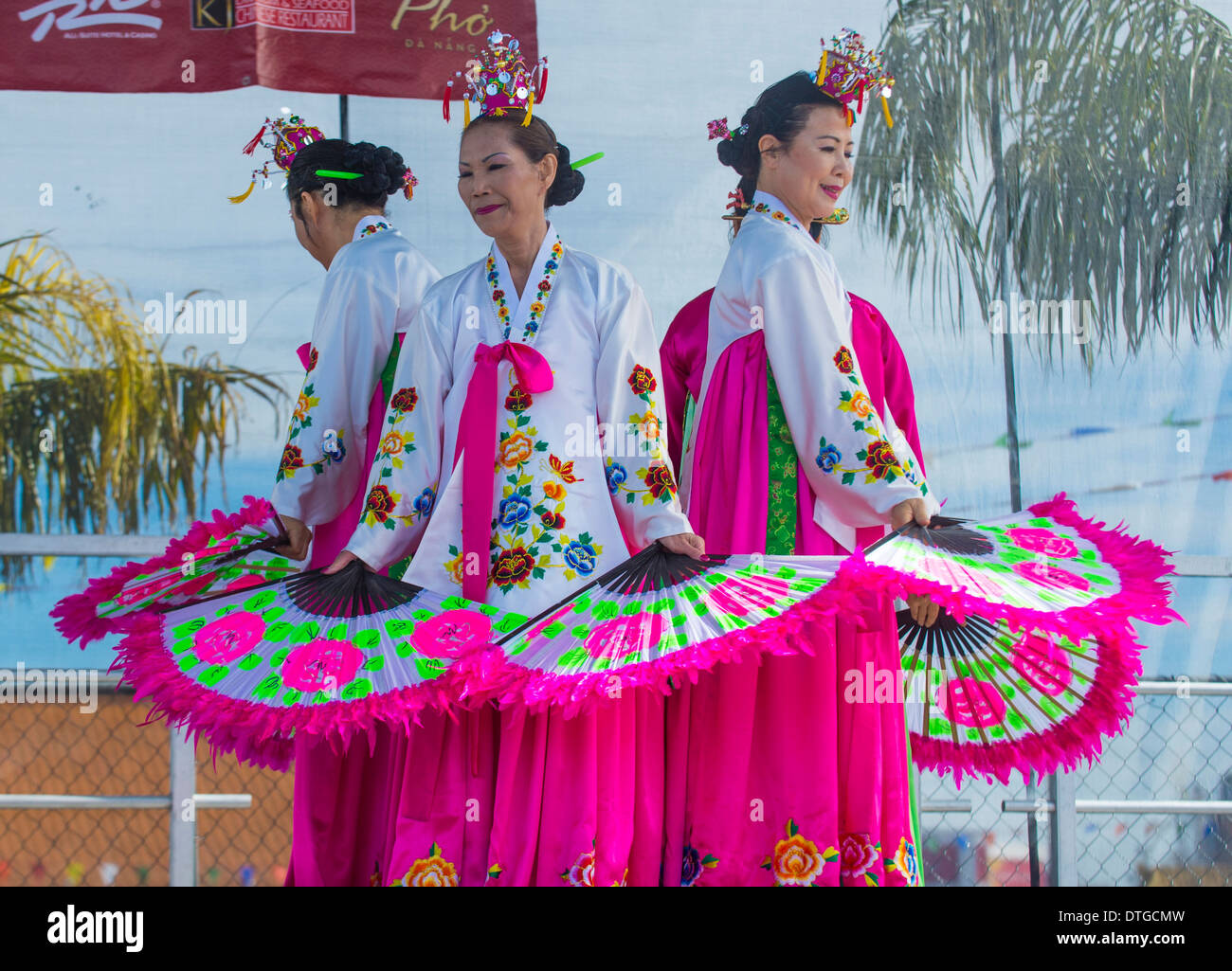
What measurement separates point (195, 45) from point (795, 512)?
1832mm

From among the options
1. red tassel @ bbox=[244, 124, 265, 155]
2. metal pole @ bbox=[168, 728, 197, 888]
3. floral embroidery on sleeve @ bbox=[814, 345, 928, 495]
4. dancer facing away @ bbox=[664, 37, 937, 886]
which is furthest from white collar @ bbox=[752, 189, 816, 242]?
metal pole @ bbox=[168, 728, 197, 888]

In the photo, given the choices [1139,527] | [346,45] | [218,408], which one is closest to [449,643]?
[218,408]

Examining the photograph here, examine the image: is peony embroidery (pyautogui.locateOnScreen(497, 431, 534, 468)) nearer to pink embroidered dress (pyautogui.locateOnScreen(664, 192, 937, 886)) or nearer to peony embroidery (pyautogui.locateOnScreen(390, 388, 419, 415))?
peony embroidery (pyautogui.locateOnScreen(390, 388, 419, 415))

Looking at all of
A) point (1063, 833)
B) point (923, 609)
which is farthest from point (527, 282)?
point (1063, 833)

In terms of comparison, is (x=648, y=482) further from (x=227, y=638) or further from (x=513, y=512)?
(x=227, y=638)

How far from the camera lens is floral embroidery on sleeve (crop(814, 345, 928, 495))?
2443 millimetres

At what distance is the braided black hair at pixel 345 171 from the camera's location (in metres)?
3.02

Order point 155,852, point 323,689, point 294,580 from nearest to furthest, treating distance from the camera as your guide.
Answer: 1. point 323,689
2. point 294,580
3. point 155,852

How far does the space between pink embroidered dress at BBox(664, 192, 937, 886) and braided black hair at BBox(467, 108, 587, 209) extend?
386 millimetres

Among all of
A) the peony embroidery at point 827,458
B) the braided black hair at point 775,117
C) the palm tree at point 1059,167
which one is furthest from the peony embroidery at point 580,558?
the palm tree at point 1059,167

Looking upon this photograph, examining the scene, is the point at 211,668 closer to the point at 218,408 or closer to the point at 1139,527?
the point at 218,408

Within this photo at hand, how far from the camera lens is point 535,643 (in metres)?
2.26

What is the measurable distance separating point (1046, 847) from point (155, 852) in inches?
84.4

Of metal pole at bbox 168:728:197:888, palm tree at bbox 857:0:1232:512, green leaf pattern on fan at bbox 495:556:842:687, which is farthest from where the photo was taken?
palm tree at bbox 857:0:1232:512
